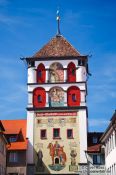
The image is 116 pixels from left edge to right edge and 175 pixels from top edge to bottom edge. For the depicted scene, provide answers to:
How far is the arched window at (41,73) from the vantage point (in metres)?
52.5

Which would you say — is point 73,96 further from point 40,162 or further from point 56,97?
point 40,162

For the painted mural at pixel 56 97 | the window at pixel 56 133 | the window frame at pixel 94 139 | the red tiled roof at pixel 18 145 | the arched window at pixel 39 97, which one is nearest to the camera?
the red tiled roof at pixel 18 145

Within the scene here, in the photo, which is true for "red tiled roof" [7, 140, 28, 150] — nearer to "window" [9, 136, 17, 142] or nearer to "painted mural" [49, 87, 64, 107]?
"window" [9, 136, 17, 142]

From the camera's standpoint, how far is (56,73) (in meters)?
52.4

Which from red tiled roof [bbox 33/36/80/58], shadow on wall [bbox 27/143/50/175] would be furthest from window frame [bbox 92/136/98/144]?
red tiled roof [bbox 33/36/80/58]

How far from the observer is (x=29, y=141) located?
49.4m

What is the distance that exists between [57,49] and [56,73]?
403 cm

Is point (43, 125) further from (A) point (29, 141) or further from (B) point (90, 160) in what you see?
(B) point (90, 160)

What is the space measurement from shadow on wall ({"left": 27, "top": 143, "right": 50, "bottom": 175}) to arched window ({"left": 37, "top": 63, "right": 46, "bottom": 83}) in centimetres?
914

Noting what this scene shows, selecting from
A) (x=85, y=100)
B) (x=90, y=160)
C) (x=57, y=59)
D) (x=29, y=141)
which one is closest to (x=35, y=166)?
(x=29, y=141)

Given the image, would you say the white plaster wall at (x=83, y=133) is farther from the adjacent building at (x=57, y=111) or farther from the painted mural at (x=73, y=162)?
the painted mural at (x=73, y=162)

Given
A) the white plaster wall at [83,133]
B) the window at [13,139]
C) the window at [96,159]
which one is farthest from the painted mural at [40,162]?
the window at [96,159]

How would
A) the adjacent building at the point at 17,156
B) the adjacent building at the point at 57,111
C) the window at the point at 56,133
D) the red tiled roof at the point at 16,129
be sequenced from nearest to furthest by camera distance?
the adjacent building at the point at 17,156 → the red tiled roof at the point at 16,129 → the adjacent building at the point at 57,111 → the window at the point at 56,133

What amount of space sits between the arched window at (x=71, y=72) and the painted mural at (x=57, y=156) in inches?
324
